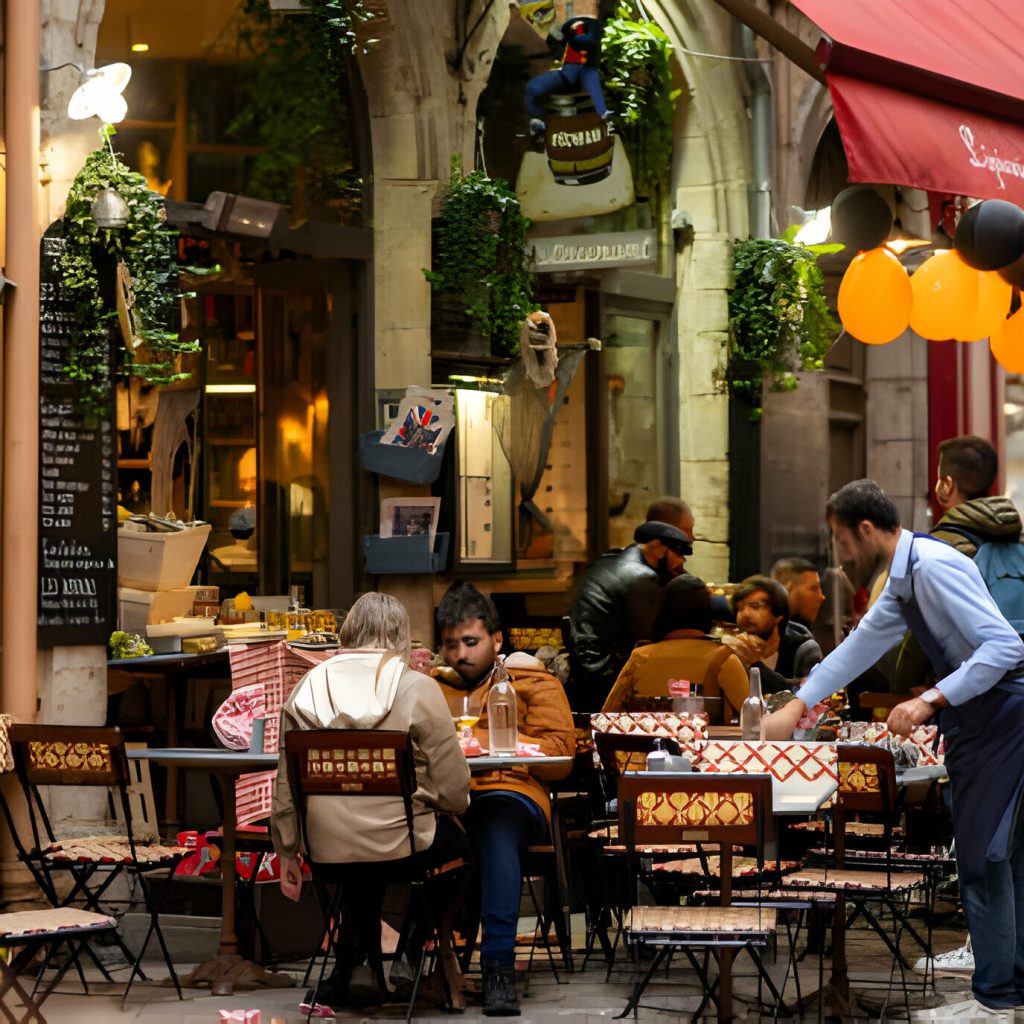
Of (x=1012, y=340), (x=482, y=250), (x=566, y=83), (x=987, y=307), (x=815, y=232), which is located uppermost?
(x=566, y=83)

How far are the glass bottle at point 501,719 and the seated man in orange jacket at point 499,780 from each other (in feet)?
0.51

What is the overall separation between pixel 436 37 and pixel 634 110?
59.5 inches

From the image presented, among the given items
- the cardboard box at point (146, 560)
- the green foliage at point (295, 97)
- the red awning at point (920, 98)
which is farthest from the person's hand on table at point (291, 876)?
the green foliage at point (295, 97)

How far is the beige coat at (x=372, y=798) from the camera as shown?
7027 millimetres

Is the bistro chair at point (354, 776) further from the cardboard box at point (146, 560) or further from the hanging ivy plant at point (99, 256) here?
the cardboard box at point (146, 560)

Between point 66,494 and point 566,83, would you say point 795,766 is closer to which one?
point 66,494

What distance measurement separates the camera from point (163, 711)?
10.8 m

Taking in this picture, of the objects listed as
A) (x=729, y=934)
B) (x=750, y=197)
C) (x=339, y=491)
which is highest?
(x=750, y=197)

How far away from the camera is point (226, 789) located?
785cm

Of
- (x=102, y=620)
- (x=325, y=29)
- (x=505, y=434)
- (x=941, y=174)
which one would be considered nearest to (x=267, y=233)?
(x=325, y=29)

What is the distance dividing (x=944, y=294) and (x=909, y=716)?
3.58m

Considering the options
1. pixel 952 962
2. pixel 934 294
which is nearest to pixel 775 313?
pixel 934 294

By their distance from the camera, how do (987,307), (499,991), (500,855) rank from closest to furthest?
(499,991)
(500,855)
(987,307)

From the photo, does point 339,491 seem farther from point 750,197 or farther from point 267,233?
point 750,197
